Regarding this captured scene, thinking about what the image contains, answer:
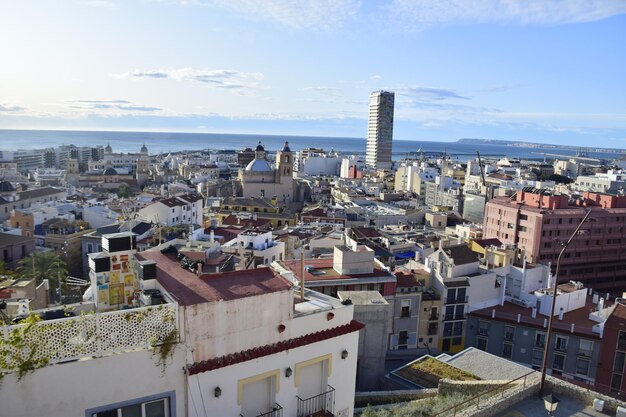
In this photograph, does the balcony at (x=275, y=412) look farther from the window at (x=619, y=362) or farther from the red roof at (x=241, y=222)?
the red roof at (x=241, y=222)

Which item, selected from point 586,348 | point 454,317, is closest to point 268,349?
point 454,317

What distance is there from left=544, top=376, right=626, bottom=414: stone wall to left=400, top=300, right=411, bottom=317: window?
1812cm

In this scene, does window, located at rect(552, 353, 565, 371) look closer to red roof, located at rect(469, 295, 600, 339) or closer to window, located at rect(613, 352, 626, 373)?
red roof, located at rect(469, 295, 600, 339)

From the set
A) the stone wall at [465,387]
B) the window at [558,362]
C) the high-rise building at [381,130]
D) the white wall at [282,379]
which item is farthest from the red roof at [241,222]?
the high-rise building at [381,130]

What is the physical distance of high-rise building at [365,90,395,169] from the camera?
178 meters

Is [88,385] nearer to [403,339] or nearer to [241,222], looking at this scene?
[403,339]

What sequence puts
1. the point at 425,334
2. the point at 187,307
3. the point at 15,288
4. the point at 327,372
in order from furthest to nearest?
the point at 425,334 → the point at 15,288 → the point at 327,372 → the point at 187,307

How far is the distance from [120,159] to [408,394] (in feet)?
386

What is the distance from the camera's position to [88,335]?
638 cm

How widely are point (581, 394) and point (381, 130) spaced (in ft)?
567

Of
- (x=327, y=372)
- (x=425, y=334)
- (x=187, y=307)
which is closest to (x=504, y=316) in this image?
Result: (x=425, y=334)

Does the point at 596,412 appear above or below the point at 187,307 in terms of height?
below

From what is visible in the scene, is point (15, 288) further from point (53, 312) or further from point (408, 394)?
point (408, 394)

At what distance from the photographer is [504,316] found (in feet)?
101
